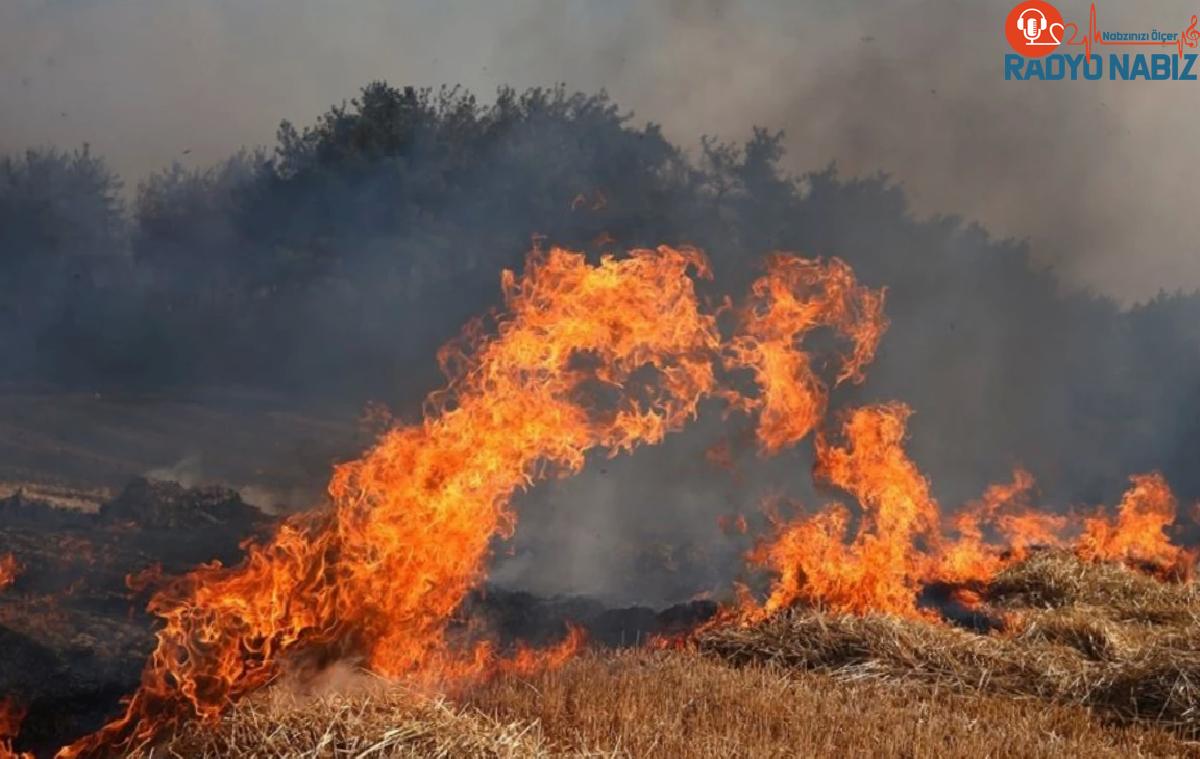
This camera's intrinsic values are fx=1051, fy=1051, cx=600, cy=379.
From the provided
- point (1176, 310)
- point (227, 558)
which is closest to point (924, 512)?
point (227, 558)

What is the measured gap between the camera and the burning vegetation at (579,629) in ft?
20.9

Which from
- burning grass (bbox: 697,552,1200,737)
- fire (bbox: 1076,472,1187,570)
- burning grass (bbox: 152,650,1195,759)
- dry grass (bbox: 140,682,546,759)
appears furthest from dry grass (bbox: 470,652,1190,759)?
fire (bbox: 1076,472,1187,570)

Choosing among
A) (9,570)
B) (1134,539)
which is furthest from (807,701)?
(1134,539)

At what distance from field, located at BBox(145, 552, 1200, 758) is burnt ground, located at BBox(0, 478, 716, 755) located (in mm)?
1407

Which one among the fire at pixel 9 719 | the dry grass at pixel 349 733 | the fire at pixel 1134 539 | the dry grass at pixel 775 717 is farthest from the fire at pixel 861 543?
the fire at pixel 9 719

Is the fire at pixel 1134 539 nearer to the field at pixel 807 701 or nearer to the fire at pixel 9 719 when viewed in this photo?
the field at pixel 807 701

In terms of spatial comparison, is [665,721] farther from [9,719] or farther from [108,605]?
[108,605]

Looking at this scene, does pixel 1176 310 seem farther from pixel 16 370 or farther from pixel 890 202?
pixel 16 370

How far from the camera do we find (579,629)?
985 cm

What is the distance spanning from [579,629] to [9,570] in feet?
16.2

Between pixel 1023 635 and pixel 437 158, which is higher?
pixel 437 158

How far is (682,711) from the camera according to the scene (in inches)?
263

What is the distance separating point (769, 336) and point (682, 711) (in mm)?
6166

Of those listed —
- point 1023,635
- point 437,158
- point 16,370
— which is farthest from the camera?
point 437,158
